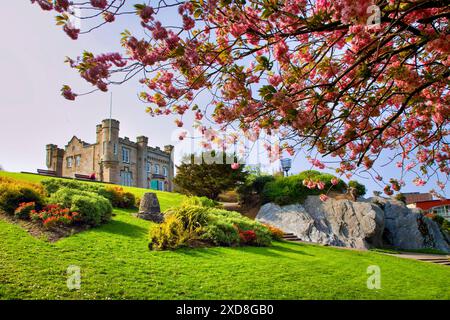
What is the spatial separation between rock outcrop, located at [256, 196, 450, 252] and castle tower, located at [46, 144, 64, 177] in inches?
1391

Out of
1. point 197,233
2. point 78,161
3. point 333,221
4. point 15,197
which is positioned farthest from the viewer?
point 78,161

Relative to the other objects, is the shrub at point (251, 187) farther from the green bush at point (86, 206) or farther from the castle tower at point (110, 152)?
the castle tower at point (110, 152)

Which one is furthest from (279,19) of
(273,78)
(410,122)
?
(410,122)

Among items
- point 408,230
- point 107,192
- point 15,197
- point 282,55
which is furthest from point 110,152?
point 282,55

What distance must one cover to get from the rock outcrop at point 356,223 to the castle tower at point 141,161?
2631 cm

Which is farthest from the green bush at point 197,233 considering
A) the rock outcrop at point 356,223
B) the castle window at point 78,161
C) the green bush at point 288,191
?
the castle window at point 78,161

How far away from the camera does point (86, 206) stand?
1042 centimetres

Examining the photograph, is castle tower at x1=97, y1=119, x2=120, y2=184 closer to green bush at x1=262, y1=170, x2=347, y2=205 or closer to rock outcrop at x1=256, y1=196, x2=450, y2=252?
green bush at x1=262, y1=170, x2=347, y2=205

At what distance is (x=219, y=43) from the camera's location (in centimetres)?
453

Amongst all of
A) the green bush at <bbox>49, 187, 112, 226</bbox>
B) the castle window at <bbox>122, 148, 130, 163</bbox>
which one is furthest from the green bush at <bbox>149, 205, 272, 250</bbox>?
Answer: the castle window at <bbox>122, 148, 130, 163</bbox>

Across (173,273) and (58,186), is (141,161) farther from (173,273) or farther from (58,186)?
(173,273)

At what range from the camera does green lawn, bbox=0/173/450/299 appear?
18.1 ft

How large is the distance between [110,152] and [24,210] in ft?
93.3
